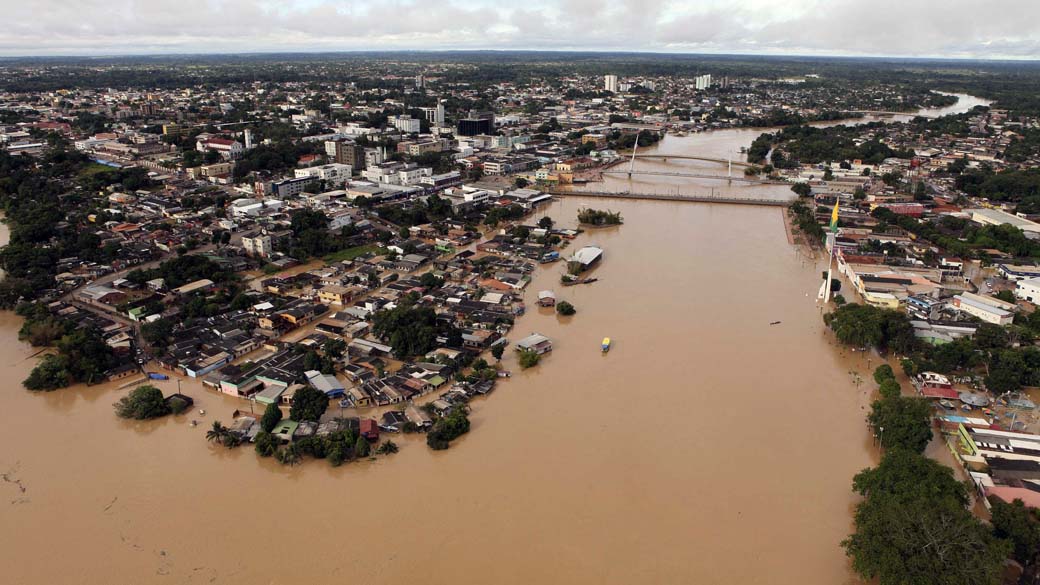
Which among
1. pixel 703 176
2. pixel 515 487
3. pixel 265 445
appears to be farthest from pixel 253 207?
pixel 703 176

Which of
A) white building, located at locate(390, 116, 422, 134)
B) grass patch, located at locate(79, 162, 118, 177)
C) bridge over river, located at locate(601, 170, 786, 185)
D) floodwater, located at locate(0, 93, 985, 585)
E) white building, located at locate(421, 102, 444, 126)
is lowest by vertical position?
floodwater, located at locate(0, 93, 985, 585)

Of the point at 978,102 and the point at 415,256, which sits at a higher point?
the point at 978,102

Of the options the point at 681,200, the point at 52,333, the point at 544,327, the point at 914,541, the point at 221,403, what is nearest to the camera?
the point at 914,541

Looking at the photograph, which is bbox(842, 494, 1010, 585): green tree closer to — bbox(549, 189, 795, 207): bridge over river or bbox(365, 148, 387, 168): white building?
bbox(549, 189, 795, 207): bridge over river

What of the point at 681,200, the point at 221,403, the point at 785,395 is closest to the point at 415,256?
the point at 221,403

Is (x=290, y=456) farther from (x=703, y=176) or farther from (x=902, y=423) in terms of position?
(x=703, y=176)

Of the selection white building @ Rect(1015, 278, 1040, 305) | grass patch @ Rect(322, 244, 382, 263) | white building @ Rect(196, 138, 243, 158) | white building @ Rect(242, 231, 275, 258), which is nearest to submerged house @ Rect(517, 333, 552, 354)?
grass patch @ Rect(322, 244, 382, 263)

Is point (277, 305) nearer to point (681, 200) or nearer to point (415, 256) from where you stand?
point (415, 256)
